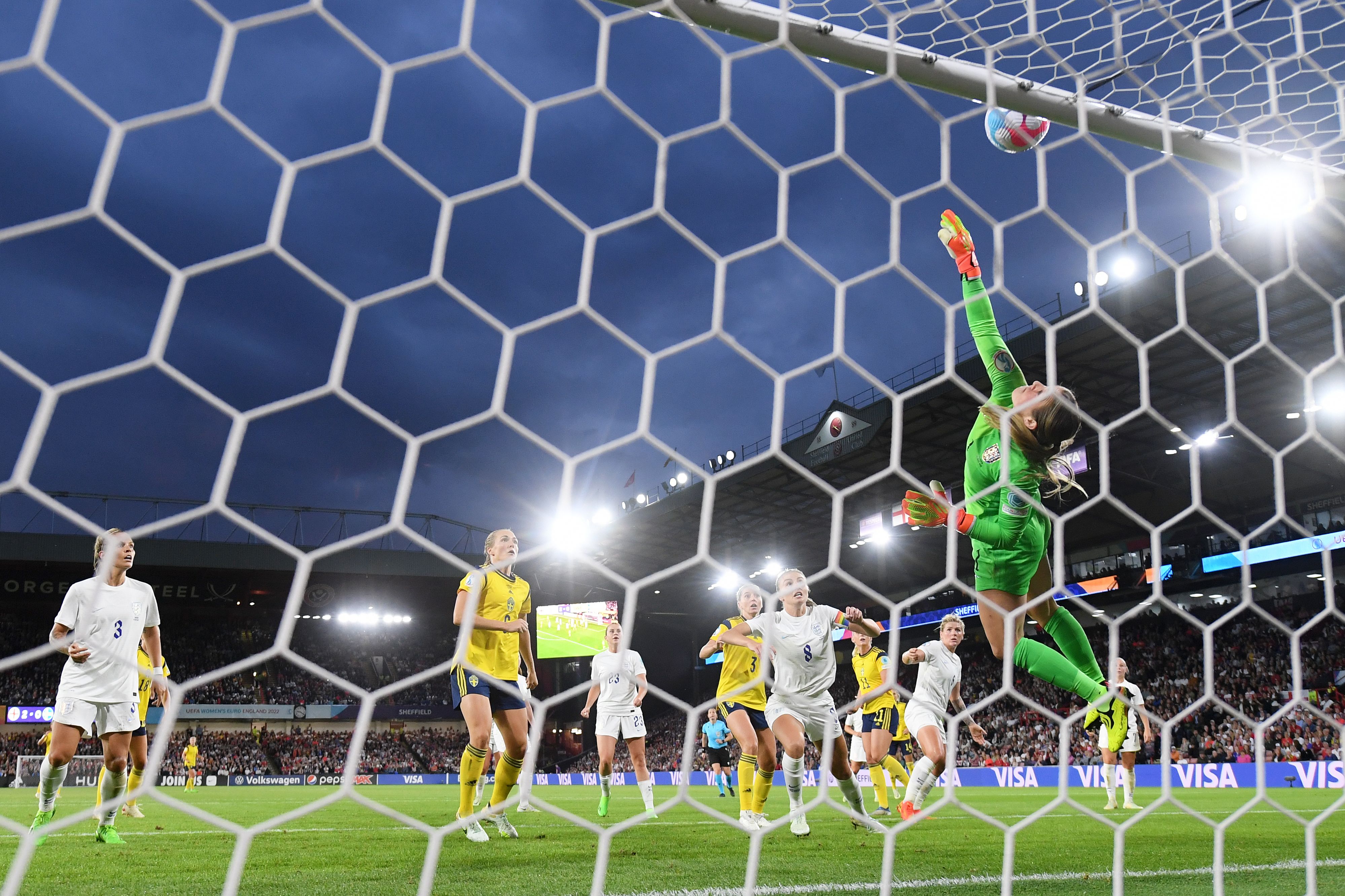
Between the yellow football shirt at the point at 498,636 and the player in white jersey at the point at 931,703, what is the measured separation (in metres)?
2.04

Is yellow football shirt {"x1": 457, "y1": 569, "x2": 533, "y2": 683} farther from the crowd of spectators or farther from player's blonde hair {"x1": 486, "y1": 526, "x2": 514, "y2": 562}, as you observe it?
the crowd of spectators

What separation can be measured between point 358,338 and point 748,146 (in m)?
0.96

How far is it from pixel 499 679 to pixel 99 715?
187 cm

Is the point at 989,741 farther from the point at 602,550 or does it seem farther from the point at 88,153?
the point at 88,153

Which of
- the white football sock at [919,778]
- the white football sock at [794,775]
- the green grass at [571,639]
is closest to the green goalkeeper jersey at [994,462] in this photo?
the white football sock at [794,775]

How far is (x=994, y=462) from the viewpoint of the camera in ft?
7.92

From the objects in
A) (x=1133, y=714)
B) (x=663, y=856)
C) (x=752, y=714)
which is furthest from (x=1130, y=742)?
(x=663, y=856)

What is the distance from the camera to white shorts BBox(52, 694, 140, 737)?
3.56 metres

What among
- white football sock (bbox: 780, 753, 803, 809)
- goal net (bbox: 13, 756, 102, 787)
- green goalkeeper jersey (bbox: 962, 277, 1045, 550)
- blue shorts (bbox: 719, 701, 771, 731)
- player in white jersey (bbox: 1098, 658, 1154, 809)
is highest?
green goalkeeper jersey (bbox: 962, 277, 1045, 550)

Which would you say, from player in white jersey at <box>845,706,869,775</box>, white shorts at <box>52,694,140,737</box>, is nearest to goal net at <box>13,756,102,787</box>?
player in white jersey at <box>845,706,869,775</box>

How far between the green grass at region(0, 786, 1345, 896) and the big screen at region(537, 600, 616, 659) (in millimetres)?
14892

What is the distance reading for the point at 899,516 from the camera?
17.5 metres

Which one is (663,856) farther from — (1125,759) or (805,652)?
(1125,759)

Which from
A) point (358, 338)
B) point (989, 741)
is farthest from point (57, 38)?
point (989, 741)
